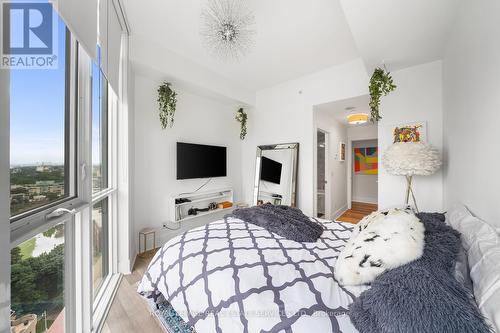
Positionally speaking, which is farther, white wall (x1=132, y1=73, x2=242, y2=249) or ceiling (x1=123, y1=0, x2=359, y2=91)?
white wall (x1=132, y1=73, x2=242, y2=249)

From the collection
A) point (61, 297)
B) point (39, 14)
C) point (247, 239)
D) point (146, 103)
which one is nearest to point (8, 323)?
point (61, 297)

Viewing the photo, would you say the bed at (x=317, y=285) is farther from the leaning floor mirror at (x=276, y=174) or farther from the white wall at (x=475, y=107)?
the leaning floor mirror at (x=276, y=174)

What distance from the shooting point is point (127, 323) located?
155cm

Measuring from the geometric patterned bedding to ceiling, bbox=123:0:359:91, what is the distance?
218 cm

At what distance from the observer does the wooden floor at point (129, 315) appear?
1501mm

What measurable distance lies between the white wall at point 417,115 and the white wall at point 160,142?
2702mm

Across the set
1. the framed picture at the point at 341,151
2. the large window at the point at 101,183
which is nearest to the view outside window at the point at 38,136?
the large window at the point at 101,183

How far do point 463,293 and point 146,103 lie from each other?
3.39 m

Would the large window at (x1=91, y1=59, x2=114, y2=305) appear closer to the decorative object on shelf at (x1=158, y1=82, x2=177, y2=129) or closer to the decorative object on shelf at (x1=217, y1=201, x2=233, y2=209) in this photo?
the decorative object on shelf at (x1=158, y1=82, x2=177, y2=129)

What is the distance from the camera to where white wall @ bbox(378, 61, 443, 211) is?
2270 mm

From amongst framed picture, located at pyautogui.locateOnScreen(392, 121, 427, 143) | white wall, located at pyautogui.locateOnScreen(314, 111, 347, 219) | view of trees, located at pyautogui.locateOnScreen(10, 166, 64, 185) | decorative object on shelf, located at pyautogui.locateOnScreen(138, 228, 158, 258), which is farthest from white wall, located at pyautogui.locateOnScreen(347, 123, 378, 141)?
view of trees, located at pyautogui.locateOnScreen(10, 166, 64, 185)

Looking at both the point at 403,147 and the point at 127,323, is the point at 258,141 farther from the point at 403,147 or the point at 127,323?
the point at 127,323

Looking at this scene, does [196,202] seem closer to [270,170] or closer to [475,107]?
[270,170]

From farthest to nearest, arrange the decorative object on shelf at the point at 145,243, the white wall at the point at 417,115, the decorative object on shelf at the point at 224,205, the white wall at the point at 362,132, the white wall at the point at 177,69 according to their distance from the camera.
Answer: the white wall at the point at 362,132, the decorative object on shelf at the point at 224,205, the decorative object on shelf at the point at 145,243, the white wall at the point at 177,69, the white wall at the point at 417,115
